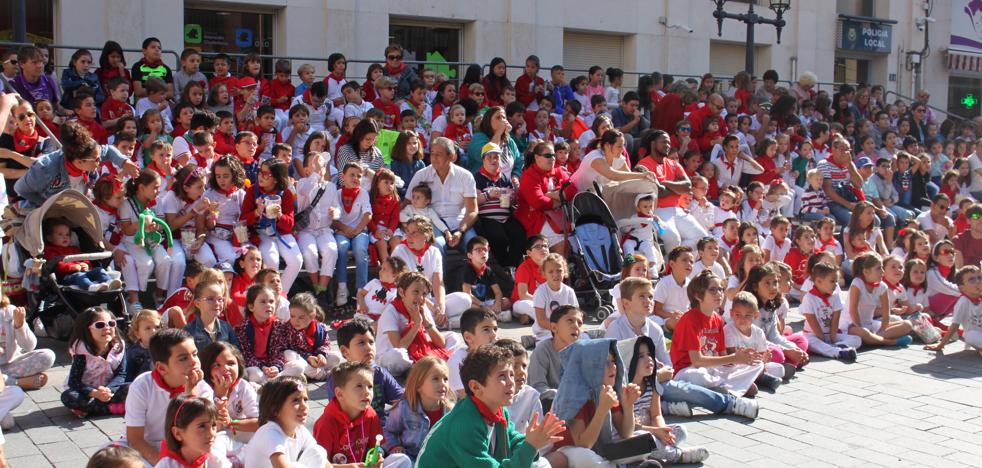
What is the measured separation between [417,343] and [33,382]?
260cm

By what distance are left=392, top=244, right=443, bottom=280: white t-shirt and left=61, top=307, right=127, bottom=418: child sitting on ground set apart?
3.25 metres

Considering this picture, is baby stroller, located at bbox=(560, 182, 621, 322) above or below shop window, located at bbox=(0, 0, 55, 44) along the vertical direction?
below

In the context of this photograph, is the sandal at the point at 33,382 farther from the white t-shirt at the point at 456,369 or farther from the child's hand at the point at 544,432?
the child's hand at the point at 544,432

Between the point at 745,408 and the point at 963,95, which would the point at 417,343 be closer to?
the point at 745,408

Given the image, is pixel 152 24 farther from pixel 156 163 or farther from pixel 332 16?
pixel 156 163

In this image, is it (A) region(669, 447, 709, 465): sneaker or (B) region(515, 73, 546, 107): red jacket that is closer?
(A) region(669, 447, 709, 465): sneaker

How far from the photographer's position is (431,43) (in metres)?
19.2

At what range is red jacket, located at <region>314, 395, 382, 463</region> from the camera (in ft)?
18.7

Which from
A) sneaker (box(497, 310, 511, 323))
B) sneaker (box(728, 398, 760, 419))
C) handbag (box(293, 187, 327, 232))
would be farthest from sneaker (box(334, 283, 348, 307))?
sneaker (box(728, 398, 760, 419))

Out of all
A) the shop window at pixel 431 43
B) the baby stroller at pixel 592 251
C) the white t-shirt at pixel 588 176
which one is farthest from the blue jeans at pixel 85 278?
the shop window at pixel 431 43

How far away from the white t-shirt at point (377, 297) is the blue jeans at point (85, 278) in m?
2.01

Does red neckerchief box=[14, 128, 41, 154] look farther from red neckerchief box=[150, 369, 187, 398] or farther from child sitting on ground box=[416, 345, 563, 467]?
child sitting on ground box=[416, 345, 563, 467]

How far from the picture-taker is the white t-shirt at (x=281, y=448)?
518 centimetres

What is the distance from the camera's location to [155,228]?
9328 millimetres
